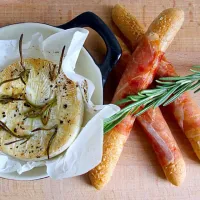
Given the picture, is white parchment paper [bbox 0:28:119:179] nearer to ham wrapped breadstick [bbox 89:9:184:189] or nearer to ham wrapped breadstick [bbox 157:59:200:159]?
ham wrapped breadstick [bbox 89:9:184:189]

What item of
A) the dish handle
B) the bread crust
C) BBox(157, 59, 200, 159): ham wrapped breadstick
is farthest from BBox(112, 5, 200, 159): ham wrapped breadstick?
the bread crust

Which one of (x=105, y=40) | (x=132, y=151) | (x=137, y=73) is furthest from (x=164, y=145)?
(x=105, y=40)

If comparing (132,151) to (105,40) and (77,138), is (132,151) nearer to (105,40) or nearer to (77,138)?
(77,138)

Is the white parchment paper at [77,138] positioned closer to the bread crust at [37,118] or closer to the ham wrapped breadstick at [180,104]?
the bread crust at [37,118]

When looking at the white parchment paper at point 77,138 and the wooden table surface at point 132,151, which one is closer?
the white parchment paper at point 77,138

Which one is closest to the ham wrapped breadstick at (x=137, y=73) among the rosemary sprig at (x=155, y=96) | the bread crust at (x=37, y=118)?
the rosemary sprig at (x=155, y=96)

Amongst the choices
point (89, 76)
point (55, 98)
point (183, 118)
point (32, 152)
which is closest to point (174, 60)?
point (183, 118)
